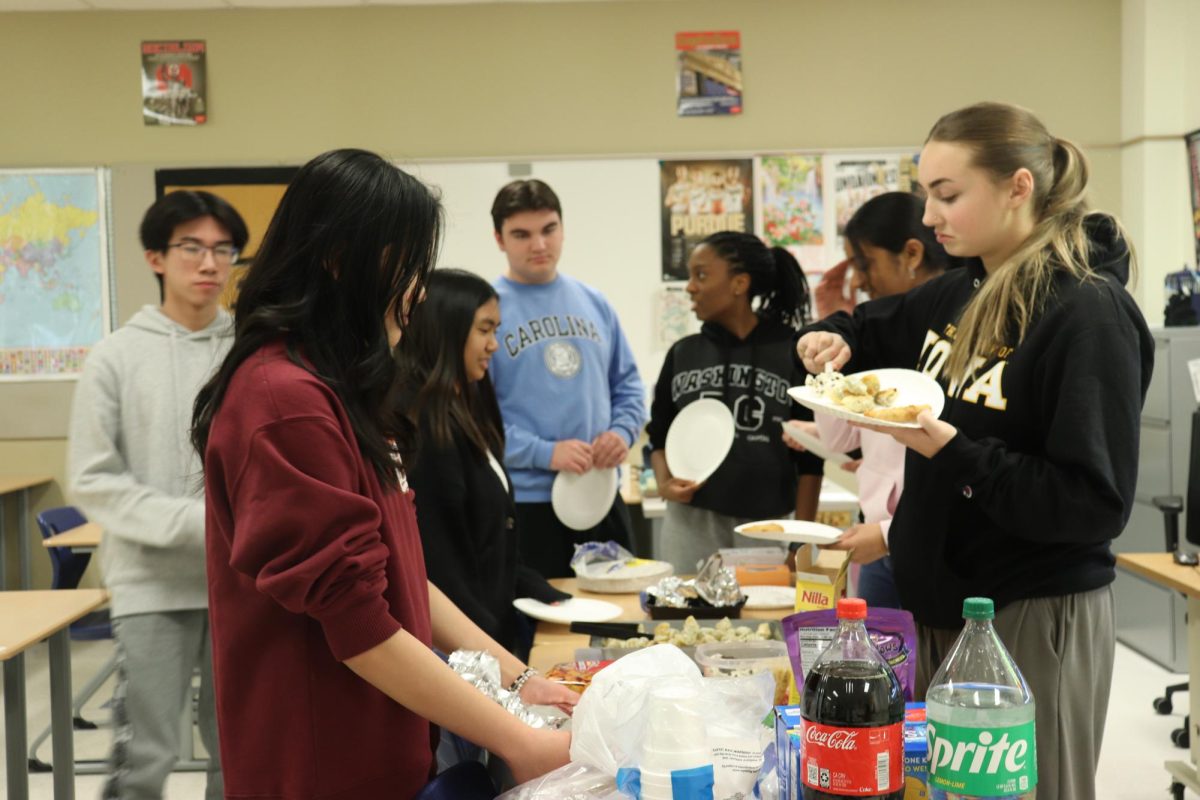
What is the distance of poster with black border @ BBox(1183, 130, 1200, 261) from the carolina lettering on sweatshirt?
3664 millimetres

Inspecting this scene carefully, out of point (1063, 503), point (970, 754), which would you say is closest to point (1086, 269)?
point (1063, 503)

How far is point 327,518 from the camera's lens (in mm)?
1097

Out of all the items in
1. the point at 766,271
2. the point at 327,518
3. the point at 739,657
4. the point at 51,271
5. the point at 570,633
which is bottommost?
the point at 570,633

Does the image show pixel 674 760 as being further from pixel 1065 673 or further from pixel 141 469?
pixel 141 469

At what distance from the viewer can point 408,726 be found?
4.06 ft

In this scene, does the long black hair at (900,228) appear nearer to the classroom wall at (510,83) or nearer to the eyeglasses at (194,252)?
the eyeglasses at (194,252)

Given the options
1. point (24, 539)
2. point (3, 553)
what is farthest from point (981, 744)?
point (24, 539)

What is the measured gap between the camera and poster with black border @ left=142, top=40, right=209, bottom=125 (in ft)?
18.2

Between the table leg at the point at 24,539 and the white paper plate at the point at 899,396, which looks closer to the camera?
the white paper plate at the point at 899,396

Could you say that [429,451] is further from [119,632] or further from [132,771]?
[132,771]

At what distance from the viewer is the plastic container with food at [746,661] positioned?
5.18 feet

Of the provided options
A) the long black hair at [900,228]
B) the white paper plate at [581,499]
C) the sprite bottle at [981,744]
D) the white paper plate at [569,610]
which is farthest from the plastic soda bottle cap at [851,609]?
the white paper plate at [581,499]

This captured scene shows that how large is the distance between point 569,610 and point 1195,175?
4650 mm

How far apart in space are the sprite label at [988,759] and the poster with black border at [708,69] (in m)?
4.98
